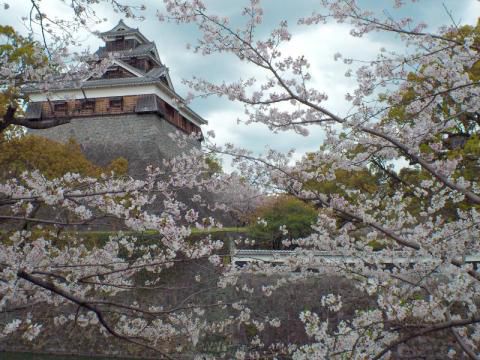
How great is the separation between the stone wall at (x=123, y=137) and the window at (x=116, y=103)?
357mm

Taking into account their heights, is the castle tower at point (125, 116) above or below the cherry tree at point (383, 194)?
above

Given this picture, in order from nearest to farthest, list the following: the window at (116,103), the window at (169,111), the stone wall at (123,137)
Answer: the stone wall at (123,137)
the window at (116,103)
the window at (169,111)

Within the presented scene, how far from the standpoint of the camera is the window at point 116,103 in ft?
62.9

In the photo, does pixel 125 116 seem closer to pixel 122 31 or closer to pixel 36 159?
pixel 122 31

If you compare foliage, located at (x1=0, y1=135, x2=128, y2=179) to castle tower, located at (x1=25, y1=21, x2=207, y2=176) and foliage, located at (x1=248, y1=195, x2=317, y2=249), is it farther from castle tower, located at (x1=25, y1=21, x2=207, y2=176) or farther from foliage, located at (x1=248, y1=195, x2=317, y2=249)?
castle tower, located at (x1=25, y1=21, x2=207, y2=176)

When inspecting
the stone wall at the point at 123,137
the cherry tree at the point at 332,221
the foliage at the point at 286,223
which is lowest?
the cherry tree at the point at 332,221

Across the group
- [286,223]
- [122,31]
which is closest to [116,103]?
[122,31]

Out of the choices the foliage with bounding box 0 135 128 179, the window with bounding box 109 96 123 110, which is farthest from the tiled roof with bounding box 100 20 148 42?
the foliage with bounding box 0 135 128 179

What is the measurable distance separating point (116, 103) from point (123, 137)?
1561mm

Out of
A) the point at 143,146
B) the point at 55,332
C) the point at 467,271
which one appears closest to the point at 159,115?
the point at 143,146

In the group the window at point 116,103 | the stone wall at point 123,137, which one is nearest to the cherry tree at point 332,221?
the stone wall at point 123,137

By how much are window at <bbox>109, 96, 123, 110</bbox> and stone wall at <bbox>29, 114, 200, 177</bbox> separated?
1.17 feet

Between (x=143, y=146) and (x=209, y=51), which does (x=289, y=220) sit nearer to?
(x=143, y=146)

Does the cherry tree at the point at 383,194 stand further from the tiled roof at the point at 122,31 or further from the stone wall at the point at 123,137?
the tiled roof at the point at 122,31
